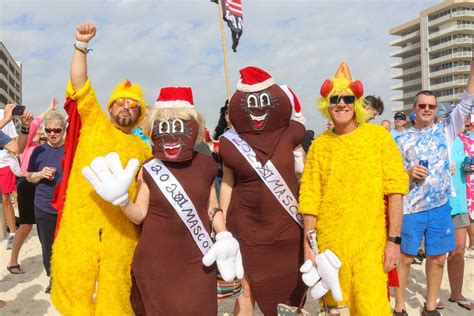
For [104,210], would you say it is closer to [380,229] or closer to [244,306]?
[244,306]

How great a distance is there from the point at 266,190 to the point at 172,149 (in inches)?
27.7

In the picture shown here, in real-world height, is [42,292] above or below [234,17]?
below

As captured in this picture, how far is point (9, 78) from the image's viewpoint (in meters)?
81.2

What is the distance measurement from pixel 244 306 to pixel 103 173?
1.37 meters

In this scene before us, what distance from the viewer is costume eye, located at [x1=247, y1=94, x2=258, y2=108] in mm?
2951

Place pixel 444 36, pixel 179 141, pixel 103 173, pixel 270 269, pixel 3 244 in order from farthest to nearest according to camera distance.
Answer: pixel 444 36 → pixel 3 244 → pixel 270 269 → pixel 179 141 → pixel 103 173

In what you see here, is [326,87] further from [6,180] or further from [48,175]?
[6,180]

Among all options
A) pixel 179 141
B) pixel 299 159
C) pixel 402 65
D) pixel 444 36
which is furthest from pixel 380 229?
pixel 402 65

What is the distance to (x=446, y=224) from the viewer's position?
3.84 metres

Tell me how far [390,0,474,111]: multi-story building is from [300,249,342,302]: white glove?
65.9 meters

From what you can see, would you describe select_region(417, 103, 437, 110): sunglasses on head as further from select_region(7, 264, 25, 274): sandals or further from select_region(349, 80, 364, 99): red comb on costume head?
select_region(7, 264, 25, 274): sandals

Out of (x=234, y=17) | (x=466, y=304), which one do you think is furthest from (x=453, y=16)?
(x=466, y=304)

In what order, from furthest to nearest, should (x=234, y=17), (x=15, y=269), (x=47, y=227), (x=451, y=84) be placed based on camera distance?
1. (x=451, y=84)
2. (x=234, y=17)
3. (x=15, y=269)
4. (x=47, y=227)

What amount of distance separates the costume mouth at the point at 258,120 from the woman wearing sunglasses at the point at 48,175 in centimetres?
233
